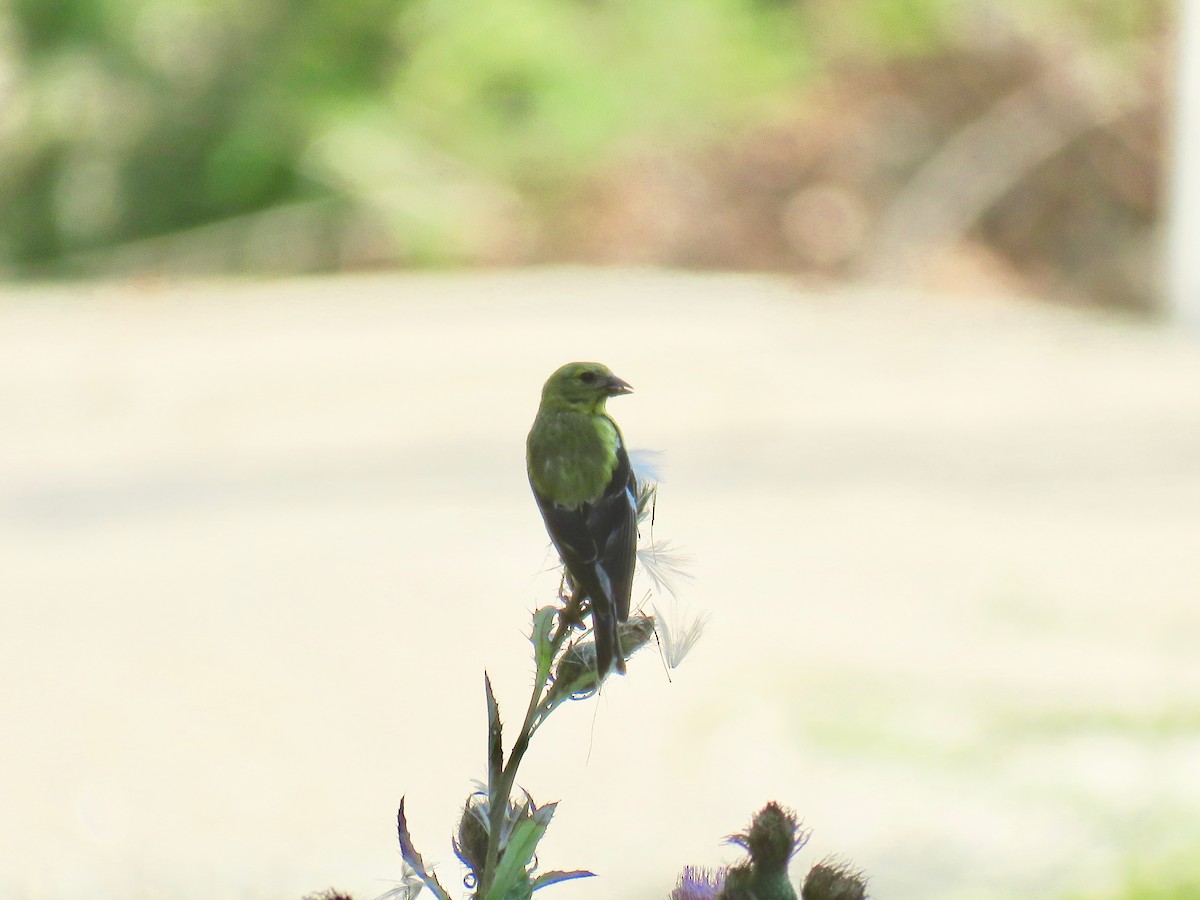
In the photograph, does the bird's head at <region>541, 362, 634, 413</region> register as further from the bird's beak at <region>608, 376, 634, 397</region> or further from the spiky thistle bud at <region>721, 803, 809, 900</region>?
the spiky thistle bud at <region>721, 803, 809, 900</region>

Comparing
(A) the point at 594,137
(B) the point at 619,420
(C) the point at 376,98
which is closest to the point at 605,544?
(B) the point at 619,420

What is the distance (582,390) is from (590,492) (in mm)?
120

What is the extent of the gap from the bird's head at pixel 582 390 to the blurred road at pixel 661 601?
0.66ft

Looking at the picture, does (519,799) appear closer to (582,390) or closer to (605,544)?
(605,544)

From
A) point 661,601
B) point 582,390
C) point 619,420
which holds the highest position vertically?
point 619,420

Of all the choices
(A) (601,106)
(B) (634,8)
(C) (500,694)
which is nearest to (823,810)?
(C) (500,694)

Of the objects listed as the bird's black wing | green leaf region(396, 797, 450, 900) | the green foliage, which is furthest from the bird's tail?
the green foliage

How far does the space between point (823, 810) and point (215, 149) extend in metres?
9.55

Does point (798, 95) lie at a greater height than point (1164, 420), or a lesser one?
greater

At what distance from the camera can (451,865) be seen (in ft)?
10.5

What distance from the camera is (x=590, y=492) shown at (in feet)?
2.98

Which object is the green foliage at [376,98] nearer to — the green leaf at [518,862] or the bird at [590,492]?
the bird at [590,492]

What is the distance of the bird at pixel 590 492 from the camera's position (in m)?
0.77

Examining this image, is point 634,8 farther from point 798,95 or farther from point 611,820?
point 611,820
